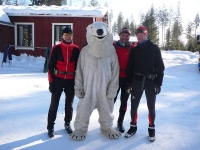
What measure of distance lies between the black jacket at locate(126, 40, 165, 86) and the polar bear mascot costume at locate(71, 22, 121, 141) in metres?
0.29

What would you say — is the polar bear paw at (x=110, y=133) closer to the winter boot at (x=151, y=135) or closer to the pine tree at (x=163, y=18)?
the winter boot at (x=151, y=135)

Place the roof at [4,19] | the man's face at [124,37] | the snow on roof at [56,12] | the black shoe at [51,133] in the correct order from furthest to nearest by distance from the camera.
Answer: the snow on roof at [56,12] < the roof at [4,19] < the man's face at [124,37] < the black shoe at [51,133]

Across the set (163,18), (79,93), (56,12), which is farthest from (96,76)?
(163,18)

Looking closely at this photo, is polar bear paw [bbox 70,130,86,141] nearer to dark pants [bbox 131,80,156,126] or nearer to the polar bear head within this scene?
dark pants [bbox 131,80,156,126]

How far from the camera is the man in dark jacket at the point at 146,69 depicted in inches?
138

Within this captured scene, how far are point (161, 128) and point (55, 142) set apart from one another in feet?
5.99

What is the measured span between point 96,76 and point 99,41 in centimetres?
51

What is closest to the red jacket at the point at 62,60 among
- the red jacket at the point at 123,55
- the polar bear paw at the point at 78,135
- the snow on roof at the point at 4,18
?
the red jacket at the point at 123,55

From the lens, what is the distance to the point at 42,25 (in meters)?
14.0

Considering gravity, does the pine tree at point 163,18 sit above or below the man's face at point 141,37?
above

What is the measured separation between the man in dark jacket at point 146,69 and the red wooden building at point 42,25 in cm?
1004

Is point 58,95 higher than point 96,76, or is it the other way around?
point 96,76

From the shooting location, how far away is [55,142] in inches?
135

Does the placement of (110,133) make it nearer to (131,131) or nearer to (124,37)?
(131,131)
